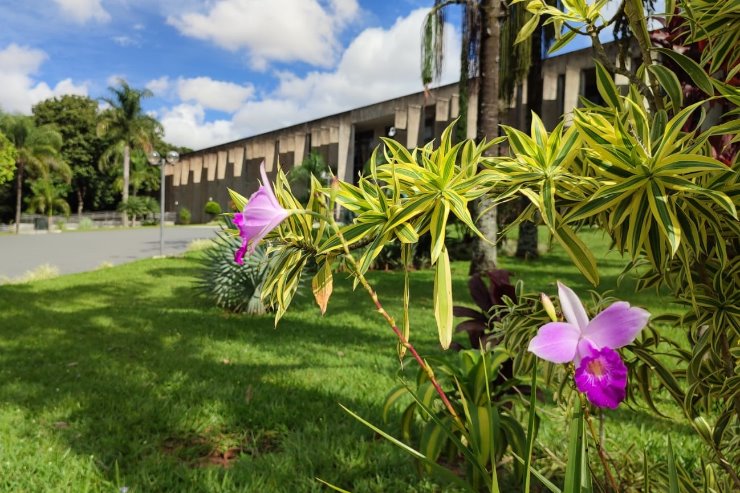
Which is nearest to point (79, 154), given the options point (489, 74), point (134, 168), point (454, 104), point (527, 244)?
point (134, 168)

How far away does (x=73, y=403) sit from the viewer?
3119 millimetres

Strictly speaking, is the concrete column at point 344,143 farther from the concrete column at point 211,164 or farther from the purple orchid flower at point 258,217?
the purple orchid flower at point 258,217

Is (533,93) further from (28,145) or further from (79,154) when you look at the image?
(79,154)

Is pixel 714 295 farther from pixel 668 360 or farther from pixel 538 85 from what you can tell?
pixel 538 85

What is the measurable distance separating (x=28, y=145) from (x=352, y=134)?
2147 centimetres

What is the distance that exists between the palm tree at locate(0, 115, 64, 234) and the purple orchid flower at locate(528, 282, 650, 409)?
37.7m

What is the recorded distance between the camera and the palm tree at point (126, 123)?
119ft

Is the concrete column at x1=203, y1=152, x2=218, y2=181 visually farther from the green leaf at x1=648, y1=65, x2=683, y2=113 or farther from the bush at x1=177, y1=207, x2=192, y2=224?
the green leaf at x1=648, y1=65, x2=683, y2=113

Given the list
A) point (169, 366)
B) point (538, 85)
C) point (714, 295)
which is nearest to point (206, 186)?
point (538, 85)

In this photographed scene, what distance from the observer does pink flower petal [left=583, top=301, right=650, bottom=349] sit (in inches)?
25.5

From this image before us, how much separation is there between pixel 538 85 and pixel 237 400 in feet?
31.4

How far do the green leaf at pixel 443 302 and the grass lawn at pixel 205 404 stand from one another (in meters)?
1.37

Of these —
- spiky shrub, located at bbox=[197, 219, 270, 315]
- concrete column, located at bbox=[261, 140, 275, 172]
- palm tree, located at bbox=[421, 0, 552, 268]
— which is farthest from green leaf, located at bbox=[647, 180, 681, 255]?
concrete column, located at bbox=[261, 140, 275, 172]

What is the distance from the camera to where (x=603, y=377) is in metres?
0.65
